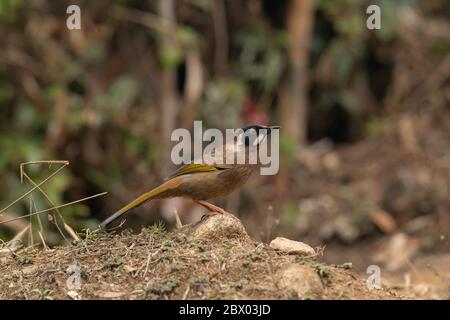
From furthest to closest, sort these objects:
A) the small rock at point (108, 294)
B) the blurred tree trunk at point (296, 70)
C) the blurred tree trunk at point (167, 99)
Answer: the blurred tree trunk at point (296, 70) < the blurred tree trunk at point (167, 99) < the small rock at point (108, 294)

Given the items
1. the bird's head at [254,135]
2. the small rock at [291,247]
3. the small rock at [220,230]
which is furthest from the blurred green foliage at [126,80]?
the small rock at [291,247]

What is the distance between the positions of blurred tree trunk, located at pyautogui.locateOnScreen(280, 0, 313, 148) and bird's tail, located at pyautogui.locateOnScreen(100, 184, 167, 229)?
233 inches

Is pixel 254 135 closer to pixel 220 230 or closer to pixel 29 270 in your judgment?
pixel 220 230

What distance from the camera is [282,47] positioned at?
1134 cm

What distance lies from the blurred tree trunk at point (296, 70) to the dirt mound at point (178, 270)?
21.7 feet

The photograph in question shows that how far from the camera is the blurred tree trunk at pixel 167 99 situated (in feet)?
32.2

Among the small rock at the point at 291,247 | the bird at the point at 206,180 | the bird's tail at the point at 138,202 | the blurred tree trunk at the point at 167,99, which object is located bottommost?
the small rock at the point at 291,247

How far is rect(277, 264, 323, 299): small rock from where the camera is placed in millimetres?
Result: 4195

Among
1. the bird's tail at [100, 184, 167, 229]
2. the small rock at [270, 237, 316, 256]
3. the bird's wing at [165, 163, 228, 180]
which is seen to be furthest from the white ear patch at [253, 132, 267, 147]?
the small rock at [270, 237, 316, 256]

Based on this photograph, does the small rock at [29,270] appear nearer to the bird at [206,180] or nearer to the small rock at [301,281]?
the bird at [206,180]

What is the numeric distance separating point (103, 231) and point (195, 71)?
5.28m

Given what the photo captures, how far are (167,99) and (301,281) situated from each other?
6.07m

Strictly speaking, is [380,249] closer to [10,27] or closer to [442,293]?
[442,293]
